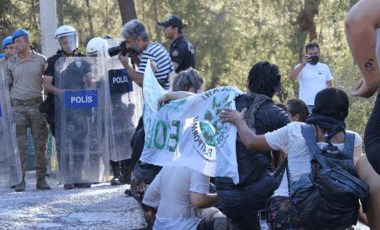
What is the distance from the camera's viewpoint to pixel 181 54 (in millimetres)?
10805

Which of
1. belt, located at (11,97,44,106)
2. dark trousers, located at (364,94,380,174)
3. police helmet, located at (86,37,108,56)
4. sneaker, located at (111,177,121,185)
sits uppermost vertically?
police helmet, located at (86,37,108,56)

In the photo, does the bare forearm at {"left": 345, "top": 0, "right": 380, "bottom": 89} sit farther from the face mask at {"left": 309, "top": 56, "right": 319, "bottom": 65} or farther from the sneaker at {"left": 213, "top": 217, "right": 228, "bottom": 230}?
the face mask at {"left": 309, "top": 56, "right": 319, "bottom": 65}

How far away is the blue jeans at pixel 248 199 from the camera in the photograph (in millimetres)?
6809

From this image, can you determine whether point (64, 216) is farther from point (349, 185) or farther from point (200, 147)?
point (349, 185)

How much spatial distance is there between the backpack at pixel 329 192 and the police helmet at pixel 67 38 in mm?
6930

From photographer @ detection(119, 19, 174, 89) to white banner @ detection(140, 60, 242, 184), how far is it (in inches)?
101

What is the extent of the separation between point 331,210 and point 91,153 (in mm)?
7129

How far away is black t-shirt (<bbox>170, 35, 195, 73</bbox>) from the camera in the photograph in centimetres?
1078

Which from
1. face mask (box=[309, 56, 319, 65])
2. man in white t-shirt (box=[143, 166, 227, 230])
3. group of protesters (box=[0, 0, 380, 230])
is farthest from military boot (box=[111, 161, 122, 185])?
man in white t-shirt (box=[143, 166, 227, 230])

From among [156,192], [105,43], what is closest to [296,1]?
[105,43]

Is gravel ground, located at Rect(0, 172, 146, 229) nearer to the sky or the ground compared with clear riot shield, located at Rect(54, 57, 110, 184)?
nearer to the ground

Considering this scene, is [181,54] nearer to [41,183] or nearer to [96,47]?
[96,47]

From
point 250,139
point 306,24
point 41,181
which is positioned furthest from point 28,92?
point 306,24

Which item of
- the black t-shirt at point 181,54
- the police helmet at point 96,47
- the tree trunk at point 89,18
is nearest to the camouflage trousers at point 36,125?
the police helmet at point 96,47
